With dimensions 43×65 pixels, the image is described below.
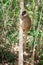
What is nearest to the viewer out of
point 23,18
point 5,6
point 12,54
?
point 23,18

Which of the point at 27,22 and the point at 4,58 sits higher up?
the point at 27,22

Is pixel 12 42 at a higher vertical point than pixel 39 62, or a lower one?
higher

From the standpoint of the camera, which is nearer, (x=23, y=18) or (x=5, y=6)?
(x=23, y=18)

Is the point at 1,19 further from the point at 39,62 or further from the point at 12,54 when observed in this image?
the point at 39,62

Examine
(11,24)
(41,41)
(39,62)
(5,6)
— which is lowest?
(39,62)

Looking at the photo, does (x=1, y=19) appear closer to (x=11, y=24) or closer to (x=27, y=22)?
(x=11, y=24)

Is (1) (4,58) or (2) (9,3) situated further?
(1) (4,58)

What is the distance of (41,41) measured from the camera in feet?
11.6

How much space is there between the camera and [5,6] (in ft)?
11.0

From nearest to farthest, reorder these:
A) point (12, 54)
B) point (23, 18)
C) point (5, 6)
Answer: point (23, 18)
point (5, 6)
point (12, 54)

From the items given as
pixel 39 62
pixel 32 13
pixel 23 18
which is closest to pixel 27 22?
pixel 23 18

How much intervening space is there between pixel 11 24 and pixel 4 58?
0.61m

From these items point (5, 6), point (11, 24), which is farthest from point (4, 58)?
point (5, 6)

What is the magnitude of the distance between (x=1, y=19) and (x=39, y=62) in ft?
3.14
